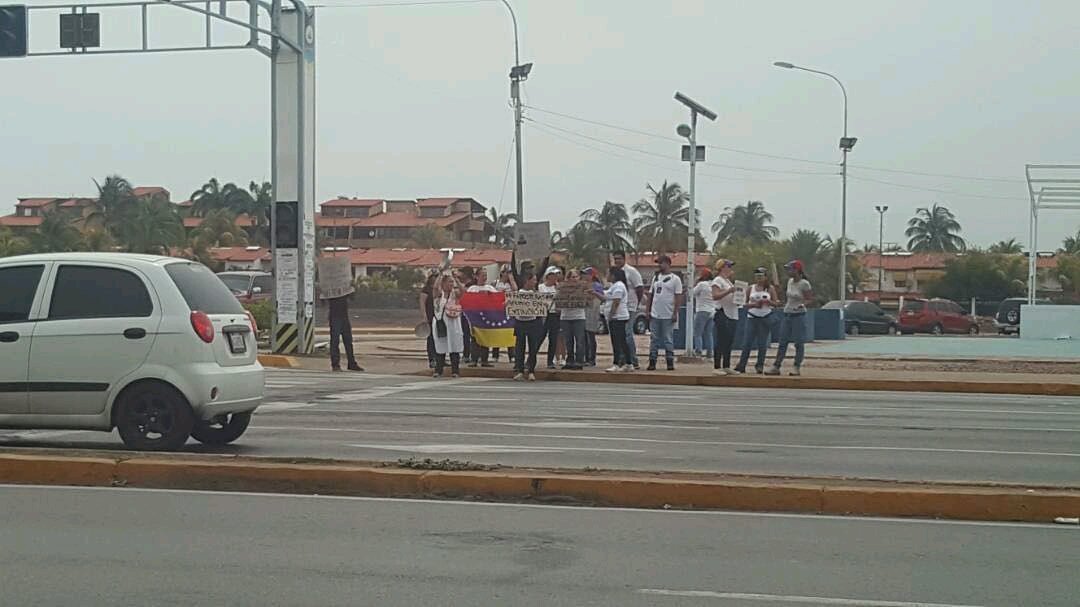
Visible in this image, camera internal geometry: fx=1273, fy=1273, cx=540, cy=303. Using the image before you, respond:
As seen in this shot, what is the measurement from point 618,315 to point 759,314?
7.42 ft

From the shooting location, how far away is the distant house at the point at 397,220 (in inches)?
4094

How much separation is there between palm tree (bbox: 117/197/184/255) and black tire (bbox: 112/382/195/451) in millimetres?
60940

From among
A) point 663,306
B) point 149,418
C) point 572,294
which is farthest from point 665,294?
point 149,418

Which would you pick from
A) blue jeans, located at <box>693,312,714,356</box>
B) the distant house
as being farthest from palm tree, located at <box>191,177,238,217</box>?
blue jeans, located at <box>693,312,714,356</box>

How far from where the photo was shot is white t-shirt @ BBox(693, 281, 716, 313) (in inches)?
850

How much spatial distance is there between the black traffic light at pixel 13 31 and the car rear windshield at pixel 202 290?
17.8 meters

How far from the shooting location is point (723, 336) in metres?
21.0

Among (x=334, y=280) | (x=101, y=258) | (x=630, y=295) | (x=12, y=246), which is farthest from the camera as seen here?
(x=12, y=246)

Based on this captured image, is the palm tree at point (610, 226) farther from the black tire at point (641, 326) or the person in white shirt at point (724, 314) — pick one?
the person in white shirt at point (724, 314)

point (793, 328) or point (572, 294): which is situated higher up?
point (572, 294)

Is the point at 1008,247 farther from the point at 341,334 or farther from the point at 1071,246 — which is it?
the point at 341,334

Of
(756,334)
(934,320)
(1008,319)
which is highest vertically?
(756,334)

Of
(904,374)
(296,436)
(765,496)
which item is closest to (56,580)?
(765,496)

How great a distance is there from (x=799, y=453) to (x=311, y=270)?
16.6 meters
